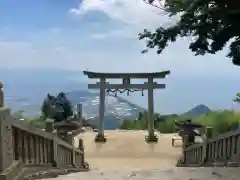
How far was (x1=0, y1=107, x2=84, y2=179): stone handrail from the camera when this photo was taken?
294 centimetres

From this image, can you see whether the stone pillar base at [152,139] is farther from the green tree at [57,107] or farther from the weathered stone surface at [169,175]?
the weathered stone surface at [169,175]

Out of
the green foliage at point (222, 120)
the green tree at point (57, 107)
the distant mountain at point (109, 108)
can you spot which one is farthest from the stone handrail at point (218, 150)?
the distant mountain at point (109, 108)

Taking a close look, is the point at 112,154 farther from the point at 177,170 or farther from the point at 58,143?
the point at 177,170

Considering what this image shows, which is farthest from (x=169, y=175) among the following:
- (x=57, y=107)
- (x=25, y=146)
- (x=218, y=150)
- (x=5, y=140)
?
(x=57, y=107)

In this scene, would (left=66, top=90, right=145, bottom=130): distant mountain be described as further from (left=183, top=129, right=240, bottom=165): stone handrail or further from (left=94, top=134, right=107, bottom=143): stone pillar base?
(left=183, top=129, right=240, bottom=165): stone handrail

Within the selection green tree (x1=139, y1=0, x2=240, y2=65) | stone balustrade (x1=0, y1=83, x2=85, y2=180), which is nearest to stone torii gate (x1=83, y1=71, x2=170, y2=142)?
stone balustrade (x1=0, y1=83, x2=85, y2=180)

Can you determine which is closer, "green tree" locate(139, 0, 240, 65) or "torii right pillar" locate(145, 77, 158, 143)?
"green tree" locate(139, 0, 240, 65)

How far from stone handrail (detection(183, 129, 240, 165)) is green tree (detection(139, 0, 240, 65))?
1645 millimetres

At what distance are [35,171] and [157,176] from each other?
1.13 meters

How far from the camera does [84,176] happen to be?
3512mm

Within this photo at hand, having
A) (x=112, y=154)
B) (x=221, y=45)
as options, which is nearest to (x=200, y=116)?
(x=112, y=154)

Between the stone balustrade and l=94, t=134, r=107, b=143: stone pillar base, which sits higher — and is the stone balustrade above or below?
above

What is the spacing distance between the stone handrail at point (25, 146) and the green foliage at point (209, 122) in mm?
4493

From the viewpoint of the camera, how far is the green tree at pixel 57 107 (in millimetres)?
10820
